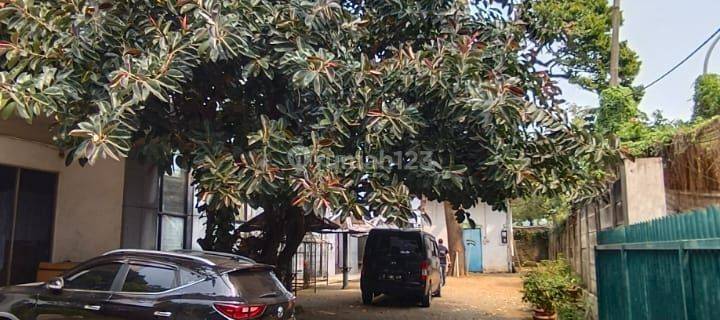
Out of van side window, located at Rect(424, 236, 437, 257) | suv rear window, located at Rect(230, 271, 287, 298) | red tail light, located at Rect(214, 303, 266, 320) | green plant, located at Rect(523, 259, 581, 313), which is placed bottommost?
green plant, located at Rect(523, 259, 581, 313)

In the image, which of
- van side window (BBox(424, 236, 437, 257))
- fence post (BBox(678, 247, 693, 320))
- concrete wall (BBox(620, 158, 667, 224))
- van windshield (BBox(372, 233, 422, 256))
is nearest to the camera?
fence post (BBox(678, 247, 693, 320))

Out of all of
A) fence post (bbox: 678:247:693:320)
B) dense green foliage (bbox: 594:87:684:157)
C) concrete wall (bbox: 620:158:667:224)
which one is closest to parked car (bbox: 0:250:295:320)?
fence post (bbox: 678:247:693:320)

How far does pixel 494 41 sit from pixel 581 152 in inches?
83.3

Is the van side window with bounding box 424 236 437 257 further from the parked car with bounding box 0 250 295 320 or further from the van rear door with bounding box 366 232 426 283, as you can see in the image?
the parked car with bounding box 0 250 295 320

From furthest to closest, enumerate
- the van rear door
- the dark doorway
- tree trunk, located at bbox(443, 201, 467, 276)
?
tree trunk, located at bbox(443, 201, 467, 276)
the van rear door
the dark doorway

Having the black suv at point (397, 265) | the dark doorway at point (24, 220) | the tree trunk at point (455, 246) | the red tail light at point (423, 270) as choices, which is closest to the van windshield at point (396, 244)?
the black suv at point (397, 265)

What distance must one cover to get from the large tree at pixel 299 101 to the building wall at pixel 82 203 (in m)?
3.58

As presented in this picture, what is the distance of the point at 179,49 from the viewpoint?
6.63 metres

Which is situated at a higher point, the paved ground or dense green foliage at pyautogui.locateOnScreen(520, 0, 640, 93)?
dense green foliage at pyautogui.locateOnScreen(520, 0, 640, 93)

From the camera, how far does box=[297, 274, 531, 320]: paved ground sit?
13445 millimetres

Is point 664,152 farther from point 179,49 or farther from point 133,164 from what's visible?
point 133,164

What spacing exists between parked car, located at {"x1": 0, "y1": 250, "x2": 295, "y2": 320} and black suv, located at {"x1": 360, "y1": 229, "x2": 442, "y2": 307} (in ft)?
27.6

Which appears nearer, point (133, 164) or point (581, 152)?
point (581, 152)

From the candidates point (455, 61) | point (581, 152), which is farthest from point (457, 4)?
point (581, 152)
